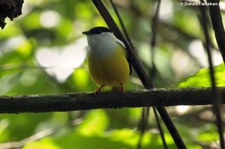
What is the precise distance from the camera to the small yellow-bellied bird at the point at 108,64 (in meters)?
2.37

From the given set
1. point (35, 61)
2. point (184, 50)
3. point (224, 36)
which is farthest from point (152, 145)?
point (184, 50)

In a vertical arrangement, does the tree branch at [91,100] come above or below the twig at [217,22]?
below

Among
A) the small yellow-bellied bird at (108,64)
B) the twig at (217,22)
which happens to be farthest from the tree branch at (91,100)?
the small yellow-bellied bird at (108,64)

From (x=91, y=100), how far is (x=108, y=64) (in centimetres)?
71

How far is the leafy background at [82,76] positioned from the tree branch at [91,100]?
21 centimetres

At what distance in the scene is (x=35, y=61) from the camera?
3176mm

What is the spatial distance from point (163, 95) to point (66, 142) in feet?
1.57

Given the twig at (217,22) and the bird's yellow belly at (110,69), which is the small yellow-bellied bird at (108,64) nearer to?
the bird's yellow belly at (110,69)

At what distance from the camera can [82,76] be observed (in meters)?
2.98

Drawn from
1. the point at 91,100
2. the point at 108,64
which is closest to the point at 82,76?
the point at 108,64

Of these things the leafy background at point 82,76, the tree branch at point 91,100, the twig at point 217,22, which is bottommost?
the leafy background at point 82,76

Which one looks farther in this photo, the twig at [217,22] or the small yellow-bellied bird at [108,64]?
the small yellow-bellied bird at [108,64]

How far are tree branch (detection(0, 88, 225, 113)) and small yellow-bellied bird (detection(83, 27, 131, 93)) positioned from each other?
617mm

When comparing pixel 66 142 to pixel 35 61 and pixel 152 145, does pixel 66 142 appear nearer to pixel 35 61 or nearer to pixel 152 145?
pixel 152 145
